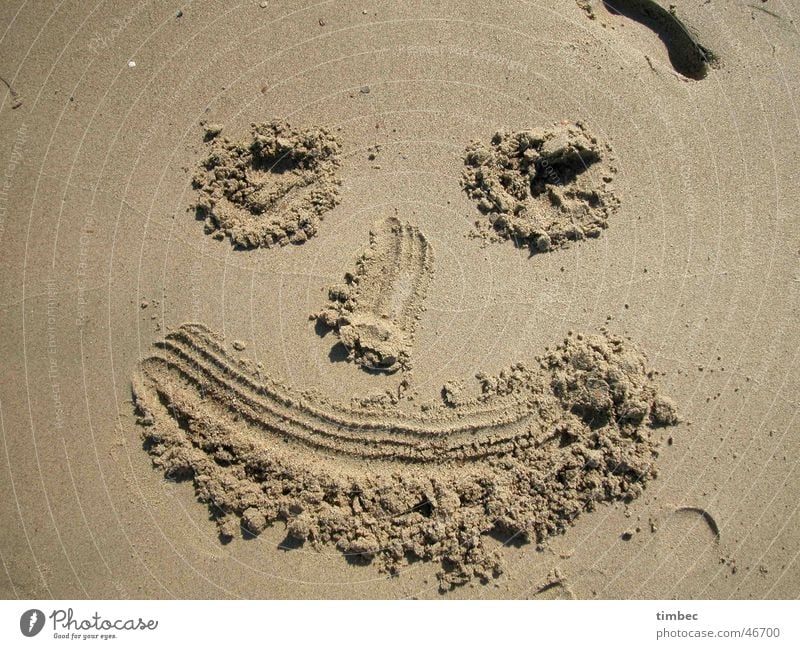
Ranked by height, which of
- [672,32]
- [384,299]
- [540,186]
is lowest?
[384,299]

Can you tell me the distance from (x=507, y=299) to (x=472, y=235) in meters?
0.57

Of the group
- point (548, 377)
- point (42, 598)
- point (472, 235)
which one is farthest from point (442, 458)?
point (42, 598)

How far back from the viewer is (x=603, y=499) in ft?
12.9

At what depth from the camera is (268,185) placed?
414 cm

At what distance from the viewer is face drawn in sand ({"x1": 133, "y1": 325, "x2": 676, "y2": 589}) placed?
3.85 metres

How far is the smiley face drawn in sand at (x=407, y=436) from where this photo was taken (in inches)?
152

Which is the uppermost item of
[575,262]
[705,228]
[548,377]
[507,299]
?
[705,228]

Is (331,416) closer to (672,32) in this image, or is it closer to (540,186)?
(540,186)

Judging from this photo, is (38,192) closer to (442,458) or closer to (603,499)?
(442,458)

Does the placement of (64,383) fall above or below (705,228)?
below
